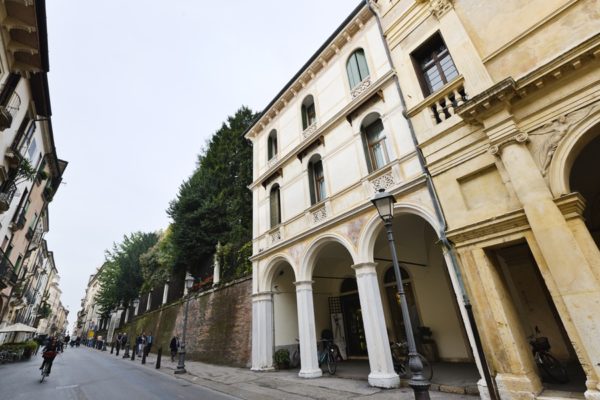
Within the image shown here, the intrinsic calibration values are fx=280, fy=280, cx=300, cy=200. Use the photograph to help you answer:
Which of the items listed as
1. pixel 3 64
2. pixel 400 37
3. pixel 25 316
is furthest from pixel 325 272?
pixel 25 316

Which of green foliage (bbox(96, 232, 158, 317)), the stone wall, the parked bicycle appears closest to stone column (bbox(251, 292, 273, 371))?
the stone wall

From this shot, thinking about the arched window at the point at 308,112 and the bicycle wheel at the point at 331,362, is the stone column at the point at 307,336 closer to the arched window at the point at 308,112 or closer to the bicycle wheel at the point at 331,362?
the bicycle wheel at the point at 331,362

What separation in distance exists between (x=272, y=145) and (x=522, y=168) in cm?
1152

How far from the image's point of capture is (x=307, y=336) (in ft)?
31.0

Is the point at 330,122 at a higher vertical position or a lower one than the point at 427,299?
higher

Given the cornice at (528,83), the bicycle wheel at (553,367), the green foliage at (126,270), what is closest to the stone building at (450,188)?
the cornice at (528,83)

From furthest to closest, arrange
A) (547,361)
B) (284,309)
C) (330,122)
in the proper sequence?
1. (284,309)
2. (330,122)
3. (547,361)

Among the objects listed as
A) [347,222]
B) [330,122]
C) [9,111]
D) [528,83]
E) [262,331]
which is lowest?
[262,331]

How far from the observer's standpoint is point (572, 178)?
718 cm

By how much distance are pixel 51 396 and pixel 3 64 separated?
36.1 feet

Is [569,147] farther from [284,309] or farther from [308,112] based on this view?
[284,309]

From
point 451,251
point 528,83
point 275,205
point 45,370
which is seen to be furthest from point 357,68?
point 45,370

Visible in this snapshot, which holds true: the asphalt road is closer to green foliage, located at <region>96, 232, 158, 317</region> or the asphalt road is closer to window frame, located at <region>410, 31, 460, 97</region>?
window frame, located at <region>410, 31, 460, 97</region>

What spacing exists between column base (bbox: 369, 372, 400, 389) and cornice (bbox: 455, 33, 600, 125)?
21.4ft
